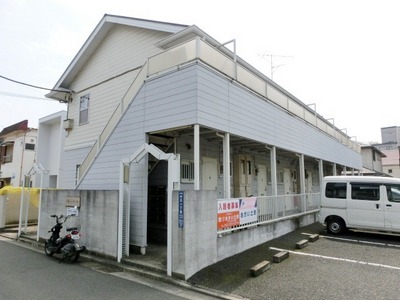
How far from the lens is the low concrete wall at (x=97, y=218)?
701 centimetres

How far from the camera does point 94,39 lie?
12742mm

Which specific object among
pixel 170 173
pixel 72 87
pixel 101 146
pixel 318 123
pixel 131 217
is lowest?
pixel 131 217

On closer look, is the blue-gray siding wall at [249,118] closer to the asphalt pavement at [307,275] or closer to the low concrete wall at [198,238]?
the low concrete wall at [198,238]

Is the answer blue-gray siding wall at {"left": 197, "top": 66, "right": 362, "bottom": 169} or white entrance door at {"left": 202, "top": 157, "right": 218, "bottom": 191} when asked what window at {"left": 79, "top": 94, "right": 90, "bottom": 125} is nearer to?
white entrance door at {"left": 202, "top": 157, "right": 218, "bottom": 191}

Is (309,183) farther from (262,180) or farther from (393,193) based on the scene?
(393,193)

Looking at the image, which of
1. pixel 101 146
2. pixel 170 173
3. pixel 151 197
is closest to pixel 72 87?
pixel 101 146

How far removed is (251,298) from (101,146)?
20.6 feet

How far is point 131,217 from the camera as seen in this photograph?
7.50 metres

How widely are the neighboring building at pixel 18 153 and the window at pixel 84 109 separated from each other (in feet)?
41.8

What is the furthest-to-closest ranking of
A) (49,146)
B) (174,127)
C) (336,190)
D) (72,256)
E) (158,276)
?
(49,146)
(336,190)
(72,256)
(174,127)
(158,276)

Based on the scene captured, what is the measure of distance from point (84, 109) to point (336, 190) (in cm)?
1159

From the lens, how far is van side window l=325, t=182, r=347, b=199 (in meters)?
10.0

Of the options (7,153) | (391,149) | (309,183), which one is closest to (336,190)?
(309,183)

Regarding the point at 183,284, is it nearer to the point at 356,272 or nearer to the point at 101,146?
the point at 356,272
